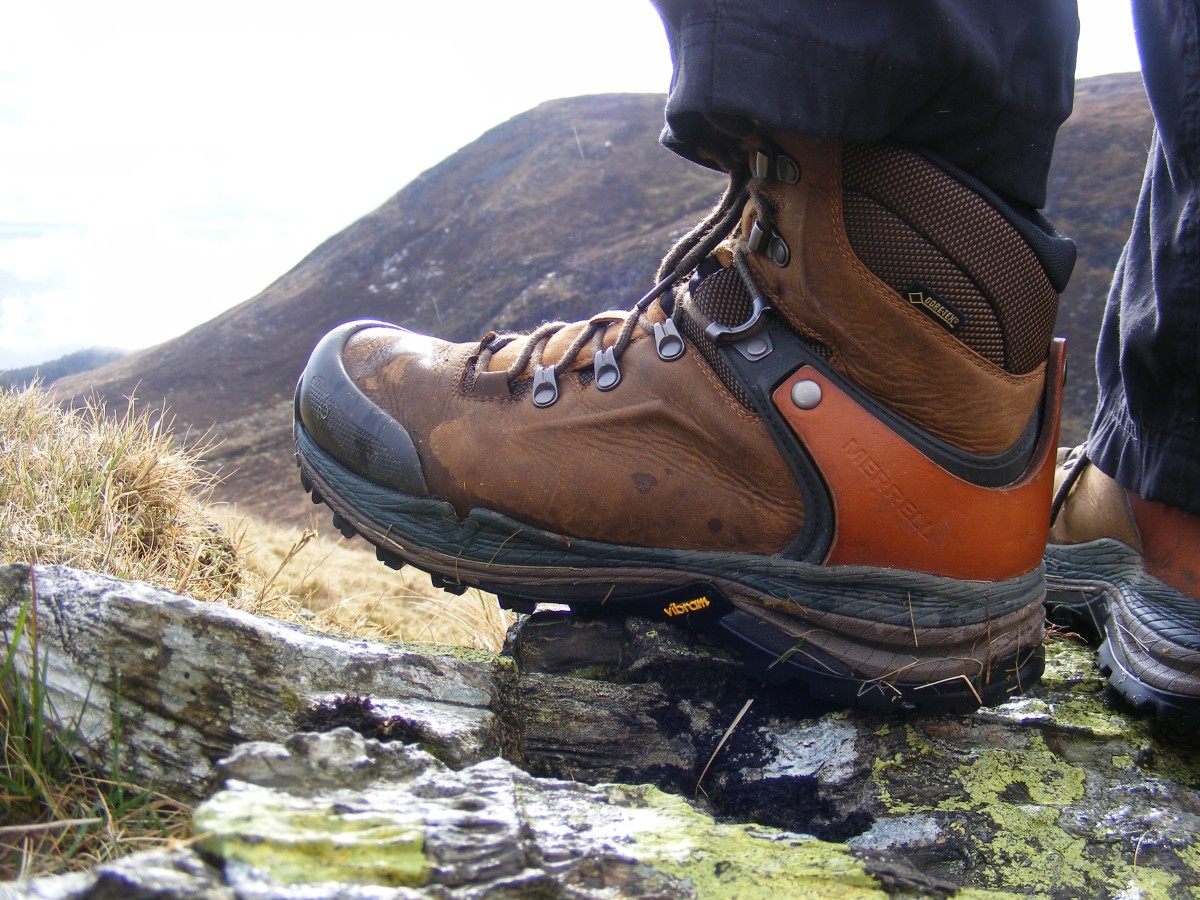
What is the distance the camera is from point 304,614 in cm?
253

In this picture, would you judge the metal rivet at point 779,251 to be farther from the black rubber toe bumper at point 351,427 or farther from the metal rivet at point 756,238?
the black rubber toe bumper at point 351,427

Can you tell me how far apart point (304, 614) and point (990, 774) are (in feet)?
6.12

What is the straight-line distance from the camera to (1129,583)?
5.67 feet

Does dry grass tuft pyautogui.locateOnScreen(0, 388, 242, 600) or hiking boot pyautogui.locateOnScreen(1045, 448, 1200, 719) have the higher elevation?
dry grass tuft pyautogui.locateOnScreen(0, 388, 242, 600)

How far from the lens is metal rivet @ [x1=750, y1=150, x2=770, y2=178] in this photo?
143 cm

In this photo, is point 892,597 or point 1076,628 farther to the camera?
point 1076,628

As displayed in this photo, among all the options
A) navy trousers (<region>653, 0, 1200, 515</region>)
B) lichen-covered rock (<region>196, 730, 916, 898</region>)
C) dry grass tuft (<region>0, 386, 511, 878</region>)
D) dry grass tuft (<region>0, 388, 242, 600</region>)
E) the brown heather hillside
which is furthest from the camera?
the brown heather hillside

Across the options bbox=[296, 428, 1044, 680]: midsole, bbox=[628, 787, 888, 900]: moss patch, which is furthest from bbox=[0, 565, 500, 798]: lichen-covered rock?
bbox=[296, 428, 1044, 680]: midsole

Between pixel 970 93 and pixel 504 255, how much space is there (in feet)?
64.0

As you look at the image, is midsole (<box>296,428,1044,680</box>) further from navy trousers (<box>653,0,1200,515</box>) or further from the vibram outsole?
navy trousers (<box>653,0,1200,515</box>)

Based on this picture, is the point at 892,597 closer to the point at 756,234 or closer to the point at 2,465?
the point at 756,234

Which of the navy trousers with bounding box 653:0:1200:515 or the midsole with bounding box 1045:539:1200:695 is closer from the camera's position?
the navy trousers with bounding box 653:0:1200:515

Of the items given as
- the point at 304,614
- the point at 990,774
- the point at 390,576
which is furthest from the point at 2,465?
the point at 390,576

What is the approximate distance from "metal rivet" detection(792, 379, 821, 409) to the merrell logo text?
9cm
